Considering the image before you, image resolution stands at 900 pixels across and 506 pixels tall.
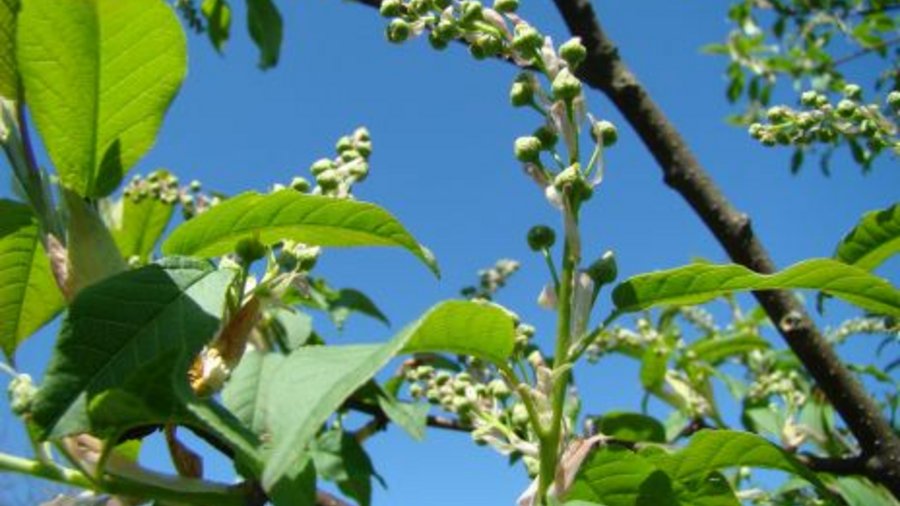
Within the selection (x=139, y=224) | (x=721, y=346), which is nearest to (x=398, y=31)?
(x=139, y=224)

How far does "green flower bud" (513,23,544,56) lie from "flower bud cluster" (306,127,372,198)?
0.82 ft

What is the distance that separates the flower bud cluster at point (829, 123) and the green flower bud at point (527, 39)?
0.46 metres

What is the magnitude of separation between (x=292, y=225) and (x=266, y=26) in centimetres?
155

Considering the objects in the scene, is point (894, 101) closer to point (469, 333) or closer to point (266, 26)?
point (469, 333)

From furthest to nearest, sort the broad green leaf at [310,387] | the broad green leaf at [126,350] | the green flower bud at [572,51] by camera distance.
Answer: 1. the green flower bud at [572,51]
2. the broad green leaf at [126,350]
3. the broad green leaf at [310,387]

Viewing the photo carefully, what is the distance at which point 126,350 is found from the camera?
0.84 meters

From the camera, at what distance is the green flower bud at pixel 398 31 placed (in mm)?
1132

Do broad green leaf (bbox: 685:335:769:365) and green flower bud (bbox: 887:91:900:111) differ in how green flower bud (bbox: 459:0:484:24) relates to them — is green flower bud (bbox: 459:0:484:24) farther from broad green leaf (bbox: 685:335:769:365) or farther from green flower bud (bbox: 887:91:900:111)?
broad green leaf (bbox: 685:335:769:365)

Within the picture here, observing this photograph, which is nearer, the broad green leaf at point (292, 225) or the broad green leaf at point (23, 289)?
the broad green leaf at point (292, 225)

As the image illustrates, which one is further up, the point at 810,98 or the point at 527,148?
the point at 810,98

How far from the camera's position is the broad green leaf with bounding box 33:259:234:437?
2.61 ft

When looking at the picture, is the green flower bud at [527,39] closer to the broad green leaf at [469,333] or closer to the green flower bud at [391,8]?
the green flower bud at [391,8]

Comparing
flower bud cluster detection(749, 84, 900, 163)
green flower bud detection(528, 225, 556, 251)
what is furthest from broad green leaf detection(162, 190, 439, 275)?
flower bud cluster detection(749, 84, 900, 163)

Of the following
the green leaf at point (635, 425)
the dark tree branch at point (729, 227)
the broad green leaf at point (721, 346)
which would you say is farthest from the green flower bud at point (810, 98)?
the broad green leaf at point (721, 346)
